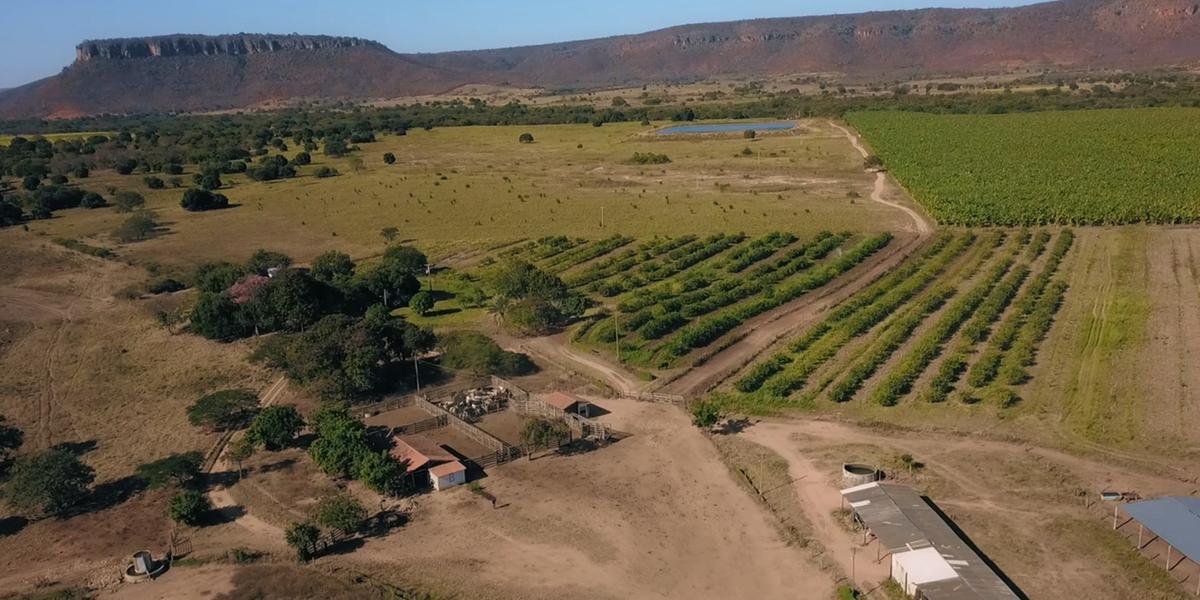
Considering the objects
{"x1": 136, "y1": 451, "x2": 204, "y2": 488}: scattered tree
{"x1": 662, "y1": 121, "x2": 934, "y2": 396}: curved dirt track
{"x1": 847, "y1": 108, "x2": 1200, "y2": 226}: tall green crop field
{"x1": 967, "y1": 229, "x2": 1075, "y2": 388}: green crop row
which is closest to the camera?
{"x1": 136, "y1": 451, "x2": 204, "y2": 488}: scattered tree

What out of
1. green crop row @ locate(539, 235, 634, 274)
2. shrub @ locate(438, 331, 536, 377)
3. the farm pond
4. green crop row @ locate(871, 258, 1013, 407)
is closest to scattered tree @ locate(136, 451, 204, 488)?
shrub @ locate(438, 331, 536, 377)

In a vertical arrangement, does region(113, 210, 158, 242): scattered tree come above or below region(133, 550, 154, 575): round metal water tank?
above

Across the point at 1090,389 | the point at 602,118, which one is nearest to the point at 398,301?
the point at 1090,389

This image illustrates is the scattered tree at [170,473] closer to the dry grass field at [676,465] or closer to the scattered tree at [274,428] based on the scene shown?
the dry grass field at [676,465]

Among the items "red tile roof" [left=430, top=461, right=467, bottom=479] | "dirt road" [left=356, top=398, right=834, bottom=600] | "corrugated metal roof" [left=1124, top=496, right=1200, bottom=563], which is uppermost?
"corrugated metal roof" [left=1124, top=496, right=1200, bottom=563]

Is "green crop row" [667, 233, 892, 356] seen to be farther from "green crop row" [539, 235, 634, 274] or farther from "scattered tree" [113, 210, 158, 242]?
"scattered tree" [113, 210, 158, 242]

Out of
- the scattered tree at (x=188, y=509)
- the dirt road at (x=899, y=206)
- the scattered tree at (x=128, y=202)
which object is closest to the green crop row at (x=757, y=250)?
the dirt road at (x=899, y=206)

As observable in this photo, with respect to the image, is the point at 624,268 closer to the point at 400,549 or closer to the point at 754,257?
the point at 754,257
